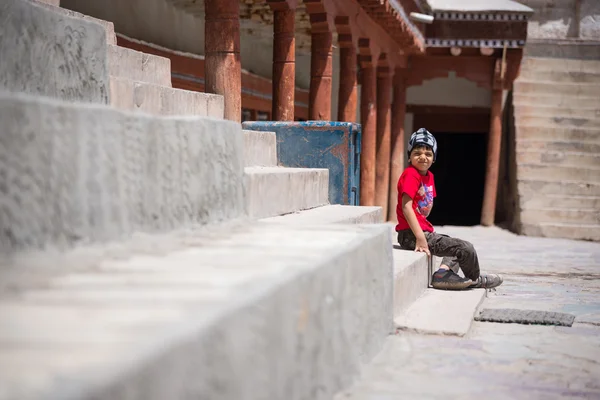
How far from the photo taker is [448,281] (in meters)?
5.78

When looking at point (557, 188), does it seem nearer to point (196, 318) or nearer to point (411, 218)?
point (411, 218)

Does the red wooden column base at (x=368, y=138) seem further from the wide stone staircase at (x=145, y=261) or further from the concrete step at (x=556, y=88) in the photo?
the wide stone staircase at (x=145, y=261)

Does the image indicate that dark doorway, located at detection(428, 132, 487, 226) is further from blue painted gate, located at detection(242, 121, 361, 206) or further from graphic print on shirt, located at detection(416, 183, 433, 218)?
graphic print on shirt, located at detection(416, 183, 433, 218)

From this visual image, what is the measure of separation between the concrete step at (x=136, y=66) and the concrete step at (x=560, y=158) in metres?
8.14

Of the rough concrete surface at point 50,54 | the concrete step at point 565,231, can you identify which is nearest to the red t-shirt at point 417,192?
the rough concrete surface at point 50,54

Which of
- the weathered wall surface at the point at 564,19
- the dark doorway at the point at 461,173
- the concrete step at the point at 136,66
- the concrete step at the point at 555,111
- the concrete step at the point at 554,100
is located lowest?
the dark doorway at the point at 461,173

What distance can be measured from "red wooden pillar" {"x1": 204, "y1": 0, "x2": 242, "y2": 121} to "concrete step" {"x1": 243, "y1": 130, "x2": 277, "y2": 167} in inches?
38.9

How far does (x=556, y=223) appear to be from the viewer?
38.9 feet

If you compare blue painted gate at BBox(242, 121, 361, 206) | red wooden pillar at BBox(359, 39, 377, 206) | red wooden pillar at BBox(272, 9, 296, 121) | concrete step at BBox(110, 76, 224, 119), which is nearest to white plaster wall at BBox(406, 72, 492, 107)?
red wooden pillar at BBox(359, 39, 377, 206)

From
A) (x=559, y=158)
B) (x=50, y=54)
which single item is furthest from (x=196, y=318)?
(x=559, y=158)

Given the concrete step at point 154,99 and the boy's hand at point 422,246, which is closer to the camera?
the concrete step at point 154,99

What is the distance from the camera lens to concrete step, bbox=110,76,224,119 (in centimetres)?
461

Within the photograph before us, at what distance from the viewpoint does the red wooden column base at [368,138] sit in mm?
11984

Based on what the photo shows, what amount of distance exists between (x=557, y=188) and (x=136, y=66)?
330 inches
